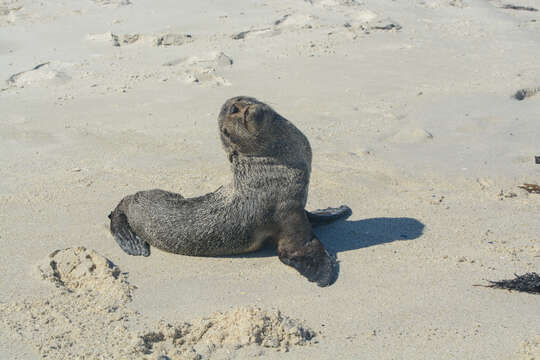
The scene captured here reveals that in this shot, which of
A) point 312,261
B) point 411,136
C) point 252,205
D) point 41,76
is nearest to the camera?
point 312,261

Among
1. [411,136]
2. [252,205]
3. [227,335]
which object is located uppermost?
[252,205]

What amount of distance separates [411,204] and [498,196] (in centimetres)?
91

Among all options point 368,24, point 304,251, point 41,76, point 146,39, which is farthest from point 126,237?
point 368,24

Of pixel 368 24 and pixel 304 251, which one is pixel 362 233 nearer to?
pixel 304 251

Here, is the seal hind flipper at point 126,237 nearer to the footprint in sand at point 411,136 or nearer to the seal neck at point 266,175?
the seal neck at point 266,175

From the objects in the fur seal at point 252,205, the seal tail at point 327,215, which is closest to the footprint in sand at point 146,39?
the seal tail at point 327,215

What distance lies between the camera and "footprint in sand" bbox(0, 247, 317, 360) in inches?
151

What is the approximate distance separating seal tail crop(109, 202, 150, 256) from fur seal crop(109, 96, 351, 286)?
22cm

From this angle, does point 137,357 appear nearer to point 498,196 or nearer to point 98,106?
point 498,196

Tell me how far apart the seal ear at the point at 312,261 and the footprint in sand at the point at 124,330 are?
0.62m

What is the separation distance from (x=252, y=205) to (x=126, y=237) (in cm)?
120

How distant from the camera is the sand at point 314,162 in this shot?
13.6 ft

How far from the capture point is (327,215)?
18.4 ft

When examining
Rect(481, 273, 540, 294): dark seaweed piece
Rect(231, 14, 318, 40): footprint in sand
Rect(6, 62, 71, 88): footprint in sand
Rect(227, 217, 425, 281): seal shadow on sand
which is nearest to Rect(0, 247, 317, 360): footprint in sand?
Rect(227, 217, 425, 281): seal shadow on sand
